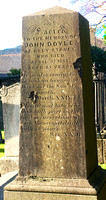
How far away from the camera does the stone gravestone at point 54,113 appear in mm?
4211

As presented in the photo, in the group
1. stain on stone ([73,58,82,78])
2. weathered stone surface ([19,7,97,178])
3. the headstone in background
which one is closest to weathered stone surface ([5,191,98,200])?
weathered stone surface ([19,7,97,178])

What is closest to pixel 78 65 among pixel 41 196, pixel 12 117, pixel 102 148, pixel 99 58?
pixel 41 196

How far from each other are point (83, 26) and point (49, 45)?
508 millimetres

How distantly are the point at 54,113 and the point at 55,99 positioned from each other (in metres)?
0.15

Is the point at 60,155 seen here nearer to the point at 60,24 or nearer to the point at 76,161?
the point at 76,161

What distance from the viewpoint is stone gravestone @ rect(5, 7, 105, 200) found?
4.21m

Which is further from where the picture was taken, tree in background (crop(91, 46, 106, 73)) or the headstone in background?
tree in background (crop(91, 46, 106, 73))

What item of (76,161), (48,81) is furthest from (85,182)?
(48,81)

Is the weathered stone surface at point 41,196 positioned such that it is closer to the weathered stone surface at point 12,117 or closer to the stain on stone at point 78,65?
the stain on stone at point 78,65

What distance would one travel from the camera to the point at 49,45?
433 centimetres

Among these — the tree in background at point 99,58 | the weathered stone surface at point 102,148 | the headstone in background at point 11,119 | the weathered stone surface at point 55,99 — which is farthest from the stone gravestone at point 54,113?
the tree in background at point 99,58

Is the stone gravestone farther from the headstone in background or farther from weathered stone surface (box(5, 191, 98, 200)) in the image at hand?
the headstone in background

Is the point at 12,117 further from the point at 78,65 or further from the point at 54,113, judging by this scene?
the point at 78,65

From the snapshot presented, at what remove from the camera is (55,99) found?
4.28m
